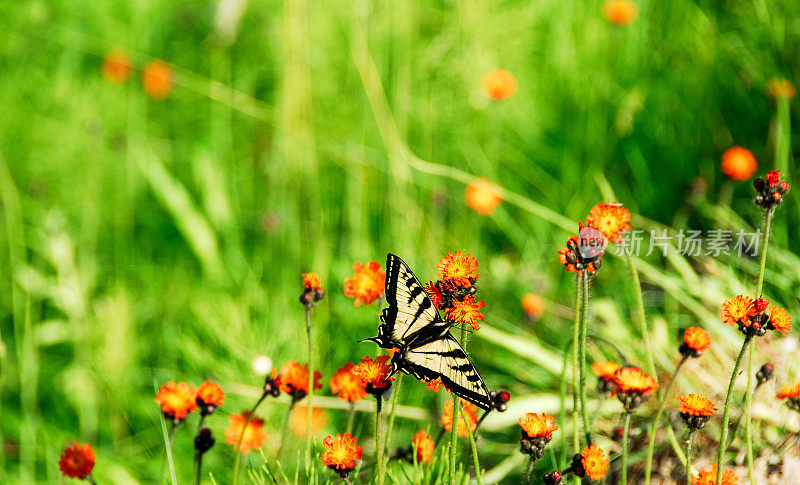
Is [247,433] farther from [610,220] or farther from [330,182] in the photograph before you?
[330,182]

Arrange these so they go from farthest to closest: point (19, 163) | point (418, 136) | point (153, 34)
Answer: point (153, 34)
point (19, 163)
point (418, 136)

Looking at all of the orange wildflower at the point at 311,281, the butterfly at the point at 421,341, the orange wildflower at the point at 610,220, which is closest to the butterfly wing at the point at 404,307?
the butterfly at the point at 421,341

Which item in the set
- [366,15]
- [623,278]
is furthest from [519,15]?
[623,278]

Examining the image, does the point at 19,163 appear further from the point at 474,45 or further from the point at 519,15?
the point at 519,15

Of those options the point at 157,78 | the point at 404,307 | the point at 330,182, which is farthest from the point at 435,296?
the point at 157,78

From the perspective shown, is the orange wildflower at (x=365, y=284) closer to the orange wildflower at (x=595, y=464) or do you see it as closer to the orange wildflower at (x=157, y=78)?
the orange wildflower at (x=595, y=464)
